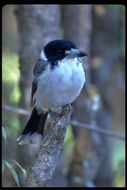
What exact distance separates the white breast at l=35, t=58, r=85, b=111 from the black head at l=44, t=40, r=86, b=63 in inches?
2.2

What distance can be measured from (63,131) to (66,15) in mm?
3184

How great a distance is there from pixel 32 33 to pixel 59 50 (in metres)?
1.34

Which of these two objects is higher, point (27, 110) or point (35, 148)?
point (27, 110)

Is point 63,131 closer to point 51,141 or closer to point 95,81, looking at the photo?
point 51,141

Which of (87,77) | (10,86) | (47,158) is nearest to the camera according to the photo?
(47,158)

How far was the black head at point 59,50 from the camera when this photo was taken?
4.73m

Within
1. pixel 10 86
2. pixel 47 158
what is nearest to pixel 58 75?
pixel 47 158

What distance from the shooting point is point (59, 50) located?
189 inches

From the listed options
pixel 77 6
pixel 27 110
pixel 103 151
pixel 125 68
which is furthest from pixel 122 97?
pixel 27 110

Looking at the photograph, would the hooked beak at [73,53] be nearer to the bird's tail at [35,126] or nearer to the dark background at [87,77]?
the bird's tail at [35,126]

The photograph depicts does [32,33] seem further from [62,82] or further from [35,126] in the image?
[62,82]

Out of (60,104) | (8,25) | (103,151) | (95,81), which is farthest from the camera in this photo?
(8,25)

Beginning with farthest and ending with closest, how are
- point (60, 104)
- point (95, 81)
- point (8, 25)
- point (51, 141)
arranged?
point (8, 25), point (95, 81), point (60, 104), point (51, 141)

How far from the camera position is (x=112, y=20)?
808cm
